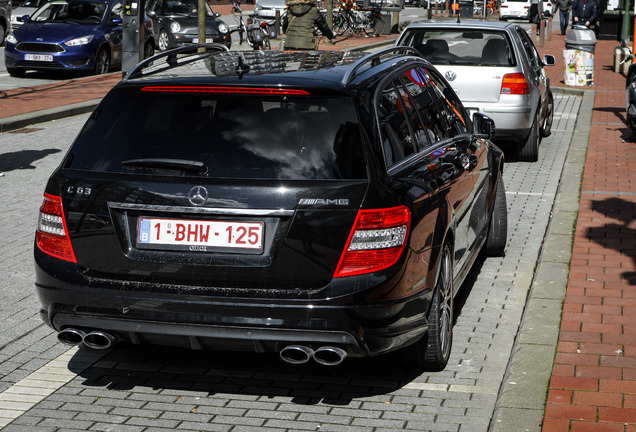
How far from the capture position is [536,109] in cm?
1277

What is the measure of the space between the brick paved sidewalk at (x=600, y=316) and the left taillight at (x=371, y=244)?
1.04 meters

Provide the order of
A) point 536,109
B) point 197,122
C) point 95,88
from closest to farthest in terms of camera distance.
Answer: point 197,122 < point 536,109 < point 95,88

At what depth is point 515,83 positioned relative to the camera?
12.1 meters

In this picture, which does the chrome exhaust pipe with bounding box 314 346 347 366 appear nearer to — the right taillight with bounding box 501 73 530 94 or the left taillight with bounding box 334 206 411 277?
the left taillight with bounding box 334 206 411 277

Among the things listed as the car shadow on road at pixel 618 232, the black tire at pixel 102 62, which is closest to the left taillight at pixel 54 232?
the car shadow on road at pixel 618 232

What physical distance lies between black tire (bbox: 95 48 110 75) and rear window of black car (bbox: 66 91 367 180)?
17397 millimetres

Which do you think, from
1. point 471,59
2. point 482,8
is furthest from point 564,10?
point 471,59

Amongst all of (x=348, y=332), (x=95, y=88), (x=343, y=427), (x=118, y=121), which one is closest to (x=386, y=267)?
(x=348, y=332)

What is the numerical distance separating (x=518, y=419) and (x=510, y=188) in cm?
659

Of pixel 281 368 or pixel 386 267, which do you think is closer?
pixel 386 267

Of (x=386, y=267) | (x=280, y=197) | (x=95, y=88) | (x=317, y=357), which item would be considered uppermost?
(x=280, y=197)

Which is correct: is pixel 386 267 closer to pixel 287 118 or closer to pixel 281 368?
pixel 287 118

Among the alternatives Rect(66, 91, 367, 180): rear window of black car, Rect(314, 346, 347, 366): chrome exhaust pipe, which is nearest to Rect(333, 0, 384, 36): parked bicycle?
Rect(66, 91, 367, 180): rear window of black car

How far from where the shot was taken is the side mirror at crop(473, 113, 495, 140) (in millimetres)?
6930
